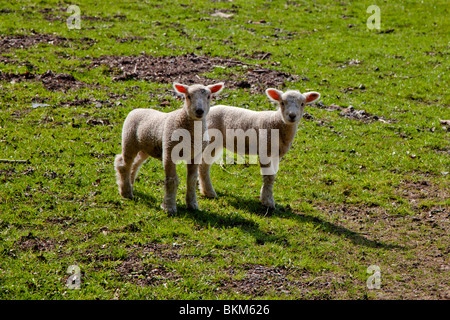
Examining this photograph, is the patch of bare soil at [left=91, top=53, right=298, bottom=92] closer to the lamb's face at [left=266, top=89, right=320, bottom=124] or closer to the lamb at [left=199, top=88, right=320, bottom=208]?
the lamb at [left=199, top=88, right=320, bottom=208]

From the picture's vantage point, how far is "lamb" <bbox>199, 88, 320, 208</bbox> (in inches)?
380

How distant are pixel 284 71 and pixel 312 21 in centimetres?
786

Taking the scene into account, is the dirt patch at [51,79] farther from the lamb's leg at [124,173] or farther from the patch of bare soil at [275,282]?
the patch of bare soil at [275,282]

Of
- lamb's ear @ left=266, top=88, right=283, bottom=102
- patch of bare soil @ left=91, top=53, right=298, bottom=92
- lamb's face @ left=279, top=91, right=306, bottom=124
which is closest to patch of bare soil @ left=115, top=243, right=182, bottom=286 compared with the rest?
lamb's face @ left=279, top=91, right=306, bottom=124

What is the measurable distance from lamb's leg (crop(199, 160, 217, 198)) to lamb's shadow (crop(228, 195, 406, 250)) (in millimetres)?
427

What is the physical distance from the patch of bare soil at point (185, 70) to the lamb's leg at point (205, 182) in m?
6.43

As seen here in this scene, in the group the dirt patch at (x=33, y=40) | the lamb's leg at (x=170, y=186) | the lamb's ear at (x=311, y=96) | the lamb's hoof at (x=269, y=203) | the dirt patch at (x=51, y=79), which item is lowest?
the lamb's hoof at (x=269, y=203)

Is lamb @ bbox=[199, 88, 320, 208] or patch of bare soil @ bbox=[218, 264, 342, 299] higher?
lamb @ bbox=[199, 88, 320, 208]

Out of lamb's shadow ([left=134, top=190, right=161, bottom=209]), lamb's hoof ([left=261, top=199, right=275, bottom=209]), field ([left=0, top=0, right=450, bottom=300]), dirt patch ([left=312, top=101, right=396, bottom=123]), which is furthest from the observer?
dirt patch ([left=312, top=101, right=396, bottom=123])

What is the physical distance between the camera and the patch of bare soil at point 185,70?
641 inches

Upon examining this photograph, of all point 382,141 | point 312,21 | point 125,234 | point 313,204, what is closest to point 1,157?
point 125,234

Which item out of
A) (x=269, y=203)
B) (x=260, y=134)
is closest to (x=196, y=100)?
(x=260, y=134)

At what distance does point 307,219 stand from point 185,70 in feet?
29.5

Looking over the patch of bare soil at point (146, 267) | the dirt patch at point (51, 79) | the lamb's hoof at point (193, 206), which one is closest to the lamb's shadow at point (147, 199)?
the lamb's hoof at point (193, 206)
